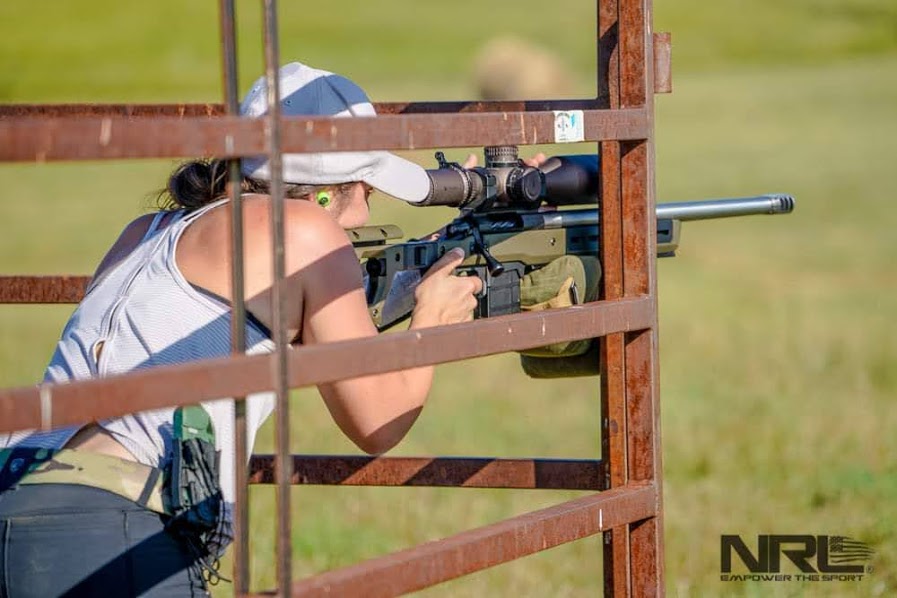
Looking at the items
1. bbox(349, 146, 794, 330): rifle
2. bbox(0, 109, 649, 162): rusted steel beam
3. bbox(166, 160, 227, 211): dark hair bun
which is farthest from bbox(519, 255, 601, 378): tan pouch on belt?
bbox(166, 160, 227, 211): dark hair bun

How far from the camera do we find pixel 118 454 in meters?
2.87

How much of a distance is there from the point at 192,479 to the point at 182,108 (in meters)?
1.36

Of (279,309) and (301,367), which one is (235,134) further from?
(301,367)

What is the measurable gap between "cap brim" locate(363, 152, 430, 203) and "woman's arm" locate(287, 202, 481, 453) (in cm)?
21

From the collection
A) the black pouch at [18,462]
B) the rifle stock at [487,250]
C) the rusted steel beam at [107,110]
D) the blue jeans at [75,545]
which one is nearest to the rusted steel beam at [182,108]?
the rusted steel beam at [107,110]

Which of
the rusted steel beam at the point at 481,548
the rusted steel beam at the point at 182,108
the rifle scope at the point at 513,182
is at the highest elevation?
the rusted steel beam at the point at 182,108

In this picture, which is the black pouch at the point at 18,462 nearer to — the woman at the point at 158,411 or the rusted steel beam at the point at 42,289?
the woman at the point at 158,411

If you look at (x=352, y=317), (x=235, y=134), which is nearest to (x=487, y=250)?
(x=352, y=317)

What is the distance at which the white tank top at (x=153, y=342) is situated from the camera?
2867 millimetres

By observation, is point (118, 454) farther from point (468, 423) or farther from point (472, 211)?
point (468, 423)

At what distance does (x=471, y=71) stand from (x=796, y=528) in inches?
1394

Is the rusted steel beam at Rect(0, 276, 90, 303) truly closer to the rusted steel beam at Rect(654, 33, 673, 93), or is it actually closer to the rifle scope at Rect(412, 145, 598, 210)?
the rifle scope at Rect(412, 145, 598, 210)

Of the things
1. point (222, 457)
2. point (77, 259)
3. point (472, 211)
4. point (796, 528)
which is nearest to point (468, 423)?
point (796, 528)

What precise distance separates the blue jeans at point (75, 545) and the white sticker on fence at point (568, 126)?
111 centimetres
